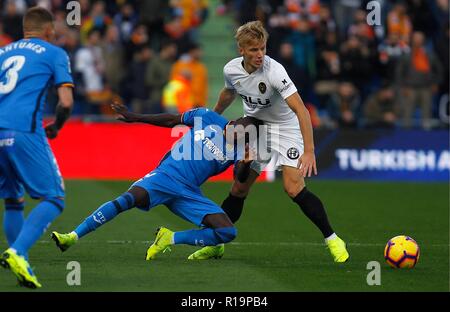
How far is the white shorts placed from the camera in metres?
10.6

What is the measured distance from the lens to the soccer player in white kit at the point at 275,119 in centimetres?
988

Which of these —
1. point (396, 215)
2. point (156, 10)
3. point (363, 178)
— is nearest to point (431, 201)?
point (396, 215)

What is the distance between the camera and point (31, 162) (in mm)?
8508

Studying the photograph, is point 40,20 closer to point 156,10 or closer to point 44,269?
point 44,269

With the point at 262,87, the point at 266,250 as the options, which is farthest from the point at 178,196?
the point at 266,250

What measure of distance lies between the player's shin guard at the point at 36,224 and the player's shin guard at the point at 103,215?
3.53 ft

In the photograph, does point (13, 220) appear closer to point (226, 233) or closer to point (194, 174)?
point (194, 174)

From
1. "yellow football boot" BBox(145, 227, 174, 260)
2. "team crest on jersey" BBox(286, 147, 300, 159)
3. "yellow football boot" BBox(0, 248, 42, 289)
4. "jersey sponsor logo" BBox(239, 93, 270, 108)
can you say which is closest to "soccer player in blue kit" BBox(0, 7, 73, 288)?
"yellow football boot" BBox(0, 248, 42, 289)

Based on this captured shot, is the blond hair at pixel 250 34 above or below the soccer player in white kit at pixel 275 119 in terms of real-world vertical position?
above

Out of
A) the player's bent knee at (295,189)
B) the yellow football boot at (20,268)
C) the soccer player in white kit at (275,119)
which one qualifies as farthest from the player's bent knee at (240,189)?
the yellow football boot at (20,268)

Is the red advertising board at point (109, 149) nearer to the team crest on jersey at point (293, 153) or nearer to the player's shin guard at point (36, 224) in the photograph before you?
the team crest on jersey at point (293, 153)

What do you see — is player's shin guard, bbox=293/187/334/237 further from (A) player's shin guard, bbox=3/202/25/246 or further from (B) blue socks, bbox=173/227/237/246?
(A) player's shin guard, bbox=3/202/25/246

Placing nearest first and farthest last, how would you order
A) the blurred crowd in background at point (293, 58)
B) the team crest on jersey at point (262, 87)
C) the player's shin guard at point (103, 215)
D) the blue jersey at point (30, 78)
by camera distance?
the blue jersey at point (30, 78) < the player's shin guard at point (103, 215) < the team crest on jersey at point (262, 87) < the blurred crowd in background at point (293, 58)

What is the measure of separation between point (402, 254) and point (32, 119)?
11.9ft
